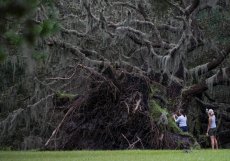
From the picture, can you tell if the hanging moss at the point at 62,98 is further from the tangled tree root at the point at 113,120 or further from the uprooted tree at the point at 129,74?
the tangled tree root at the point at 113,120

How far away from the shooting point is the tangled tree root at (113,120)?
21672 mm

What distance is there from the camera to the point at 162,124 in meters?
21.7

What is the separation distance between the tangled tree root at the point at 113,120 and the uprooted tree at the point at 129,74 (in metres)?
0.04

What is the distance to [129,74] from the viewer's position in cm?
2262

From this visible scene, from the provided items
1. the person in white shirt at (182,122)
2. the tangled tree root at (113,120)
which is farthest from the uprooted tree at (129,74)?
the person in white shirt at (182,122)

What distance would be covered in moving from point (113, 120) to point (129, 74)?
213 centimetres

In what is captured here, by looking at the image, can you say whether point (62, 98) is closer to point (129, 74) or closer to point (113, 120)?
point (113, 120)

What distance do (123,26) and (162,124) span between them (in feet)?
16.1

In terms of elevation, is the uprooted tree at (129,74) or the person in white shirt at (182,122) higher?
the uprooted tree at (129,74)

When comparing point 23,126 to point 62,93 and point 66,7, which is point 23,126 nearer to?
point 62,93

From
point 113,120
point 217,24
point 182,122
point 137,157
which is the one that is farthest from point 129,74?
point 137,157

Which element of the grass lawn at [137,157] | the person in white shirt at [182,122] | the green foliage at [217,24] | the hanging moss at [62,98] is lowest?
the grass lawn at [137,157]

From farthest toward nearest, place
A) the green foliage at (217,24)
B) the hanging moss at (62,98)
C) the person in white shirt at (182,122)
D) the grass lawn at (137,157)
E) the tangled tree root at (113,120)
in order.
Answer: the green foliage at (217,24) → the hanging moss at (62,98) → the person in white shirt at (182,122) → the tangled tree root at (113,120) → the grass lawn at (137,157)

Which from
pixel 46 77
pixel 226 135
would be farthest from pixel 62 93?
pixel 226 135
